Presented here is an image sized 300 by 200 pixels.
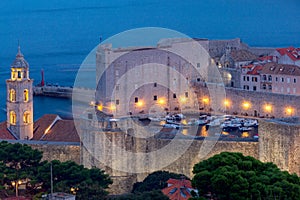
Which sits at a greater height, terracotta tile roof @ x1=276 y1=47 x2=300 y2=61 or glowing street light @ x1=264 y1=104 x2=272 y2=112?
terracotta tile roof @ x1=276 y1=47 x2=300 y2=61

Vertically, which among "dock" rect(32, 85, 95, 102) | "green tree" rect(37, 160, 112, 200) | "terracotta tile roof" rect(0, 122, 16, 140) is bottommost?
"green tree" rect(37, 160, 112, 200)

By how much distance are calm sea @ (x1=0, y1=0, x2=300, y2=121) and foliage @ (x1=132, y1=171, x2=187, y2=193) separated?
13.3 metres

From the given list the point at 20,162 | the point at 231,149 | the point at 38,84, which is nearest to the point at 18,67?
the point at 20,162

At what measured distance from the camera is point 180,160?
12.4 m

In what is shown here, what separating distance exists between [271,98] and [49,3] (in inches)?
3794

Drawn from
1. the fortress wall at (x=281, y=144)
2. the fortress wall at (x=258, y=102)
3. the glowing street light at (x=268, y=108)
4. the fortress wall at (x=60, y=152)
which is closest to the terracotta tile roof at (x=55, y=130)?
the fortress wall at (x=60, y=152)

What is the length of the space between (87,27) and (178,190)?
58.6 m

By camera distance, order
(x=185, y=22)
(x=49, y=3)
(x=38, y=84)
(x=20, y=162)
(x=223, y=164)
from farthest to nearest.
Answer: (x=49, y=3) → (x=185, y=22) → (x=38, y=84) → (x=20, y=162) → (x=223, y=164)

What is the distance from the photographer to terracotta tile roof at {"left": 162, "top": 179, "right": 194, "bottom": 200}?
1067 cm

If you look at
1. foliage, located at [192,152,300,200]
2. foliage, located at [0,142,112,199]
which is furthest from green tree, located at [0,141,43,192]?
foliage, located at [192,152,300,200]

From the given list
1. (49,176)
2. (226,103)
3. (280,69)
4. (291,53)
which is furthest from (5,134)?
(291,53)

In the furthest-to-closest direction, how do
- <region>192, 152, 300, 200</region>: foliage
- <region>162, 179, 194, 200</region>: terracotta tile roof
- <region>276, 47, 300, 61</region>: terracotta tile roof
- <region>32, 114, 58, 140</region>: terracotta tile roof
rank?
<region>276, 47, 300, 61</region>: terracotta tile roof → <region>32, 114, 58, 140</region>: terracotta tile roof → <region>162, 179, 194, 200</region>: terracotta tile roof → <region>192, 152, 300, 200</region>: foliage

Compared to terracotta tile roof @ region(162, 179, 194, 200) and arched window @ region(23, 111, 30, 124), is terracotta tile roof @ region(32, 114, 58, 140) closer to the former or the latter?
arched window @ region(23, 111, 30, 124)

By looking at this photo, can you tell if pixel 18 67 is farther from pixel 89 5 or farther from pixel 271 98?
pixel 89 5
